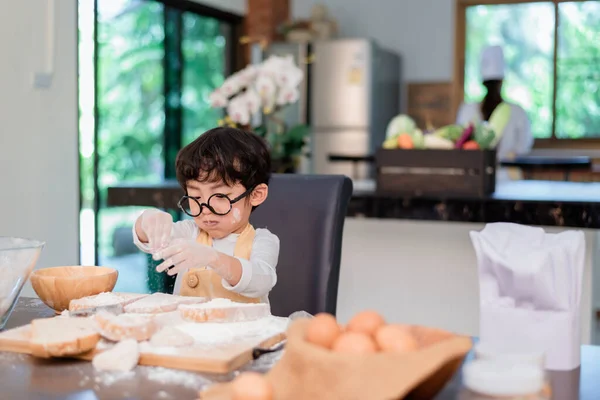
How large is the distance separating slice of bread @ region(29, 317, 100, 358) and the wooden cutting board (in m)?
0.02

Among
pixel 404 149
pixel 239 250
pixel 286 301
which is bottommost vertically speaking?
pixel 286 301

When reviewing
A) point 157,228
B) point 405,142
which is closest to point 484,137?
point 405,142

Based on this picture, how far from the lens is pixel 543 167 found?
454cm

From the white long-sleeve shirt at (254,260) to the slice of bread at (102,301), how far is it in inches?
3.8

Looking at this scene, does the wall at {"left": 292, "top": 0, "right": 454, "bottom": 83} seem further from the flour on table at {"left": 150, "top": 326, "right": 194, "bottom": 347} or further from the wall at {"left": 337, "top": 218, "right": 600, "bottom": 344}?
the flour on table at {"left": 150, "top": 326, "right": 194, "bottom": 347}

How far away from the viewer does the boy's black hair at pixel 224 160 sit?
52.5 inches

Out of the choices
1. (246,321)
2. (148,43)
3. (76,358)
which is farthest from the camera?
(148,43)

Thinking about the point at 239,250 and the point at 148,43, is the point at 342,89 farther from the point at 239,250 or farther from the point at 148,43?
the point at 239,250

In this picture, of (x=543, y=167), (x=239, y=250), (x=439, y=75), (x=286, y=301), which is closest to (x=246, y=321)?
(x=239, y=250)

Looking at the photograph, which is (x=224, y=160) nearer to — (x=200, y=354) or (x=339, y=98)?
(x=200, y=354)

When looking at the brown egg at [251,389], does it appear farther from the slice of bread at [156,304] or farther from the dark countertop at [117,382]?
the slice of bread at [156,304]

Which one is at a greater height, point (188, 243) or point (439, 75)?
point (439, 75)

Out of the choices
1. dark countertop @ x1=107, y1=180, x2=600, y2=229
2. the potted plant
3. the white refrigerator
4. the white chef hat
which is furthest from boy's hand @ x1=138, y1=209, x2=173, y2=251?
the white refrigerator

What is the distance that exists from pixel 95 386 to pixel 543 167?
414cm
